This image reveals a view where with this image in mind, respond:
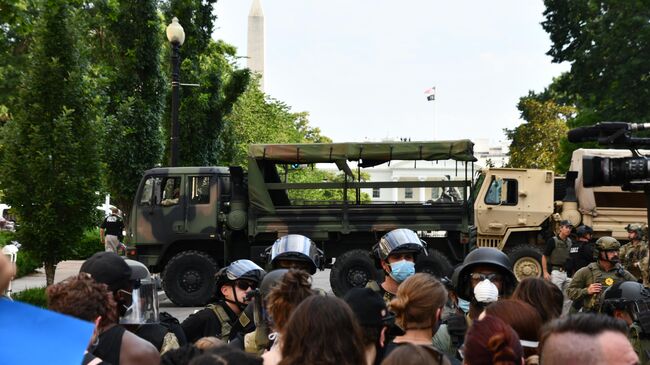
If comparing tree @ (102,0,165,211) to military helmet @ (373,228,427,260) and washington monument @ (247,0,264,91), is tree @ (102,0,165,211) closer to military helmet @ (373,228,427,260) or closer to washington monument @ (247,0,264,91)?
military helmet @ (373,228,427,260)

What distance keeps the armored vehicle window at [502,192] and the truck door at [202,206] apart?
18.3 ft

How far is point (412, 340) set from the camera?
467 centimetres

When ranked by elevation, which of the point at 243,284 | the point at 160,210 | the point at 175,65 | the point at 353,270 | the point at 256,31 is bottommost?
the point at 353,270

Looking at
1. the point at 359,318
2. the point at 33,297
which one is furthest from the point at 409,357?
the point at 33,297

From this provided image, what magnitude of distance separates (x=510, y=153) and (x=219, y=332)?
46097 millimetres

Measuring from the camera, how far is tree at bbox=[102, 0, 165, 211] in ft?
79.5

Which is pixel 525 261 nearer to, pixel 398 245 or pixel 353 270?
pixel 353 270

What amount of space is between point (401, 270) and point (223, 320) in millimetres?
1256

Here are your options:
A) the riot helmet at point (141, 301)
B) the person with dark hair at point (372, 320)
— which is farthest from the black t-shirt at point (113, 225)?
the person with dark hair at point (372, 320)

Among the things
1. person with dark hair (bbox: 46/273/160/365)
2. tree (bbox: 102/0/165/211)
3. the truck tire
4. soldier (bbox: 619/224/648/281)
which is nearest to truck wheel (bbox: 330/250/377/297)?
the truck tire

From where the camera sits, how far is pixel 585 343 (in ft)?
9.72

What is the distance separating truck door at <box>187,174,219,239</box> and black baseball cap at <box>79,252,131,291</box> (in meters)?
14.8

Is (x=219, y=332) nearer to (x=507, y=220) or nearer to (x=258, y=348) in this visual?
(x=258, y=348)

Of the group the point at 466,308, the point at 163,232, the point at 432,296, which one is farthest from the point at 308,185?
the point at 432,296
